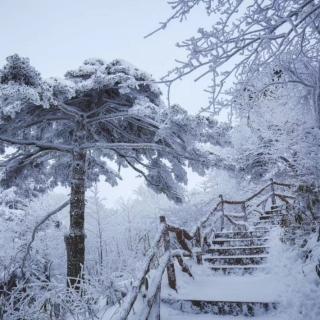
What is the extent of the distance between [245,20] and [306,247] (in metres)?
4.88

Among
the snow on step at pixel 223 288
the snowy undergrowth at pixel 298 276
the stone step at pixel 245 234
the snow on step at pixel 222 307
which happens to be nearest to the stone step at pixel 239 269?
the snow on step at pixel 223 288

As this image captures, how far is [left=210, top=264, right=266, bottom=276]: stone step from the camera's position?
7.01 meters

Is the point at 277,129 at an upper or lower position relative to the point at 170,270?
upper

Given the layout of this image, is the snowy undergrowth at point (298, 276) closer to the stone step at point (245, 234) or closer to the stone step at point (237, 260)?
the stone step at point (237, 260)

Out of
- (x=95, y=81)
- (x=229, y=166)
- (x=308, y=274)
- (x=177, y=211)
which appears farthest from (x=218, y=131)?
(x=177, y=211)

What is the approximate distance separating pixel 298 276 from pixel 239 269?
1.66 meters

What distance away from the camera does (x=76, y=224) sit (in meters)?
9.29

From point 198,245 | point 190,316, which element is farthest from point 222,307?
point 198,245

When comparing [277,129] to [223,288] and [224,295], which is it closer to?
[223,288]

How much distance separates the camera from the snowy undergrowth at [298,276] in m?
4.68

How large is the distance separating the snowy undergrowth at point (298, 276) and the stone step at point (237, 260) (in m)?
0.27

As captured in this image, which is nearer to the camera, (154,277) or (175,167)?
(154,277)

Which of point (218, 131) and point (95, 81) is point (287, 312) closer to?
point (218, 131)

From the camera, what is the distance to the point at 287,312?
475cm
